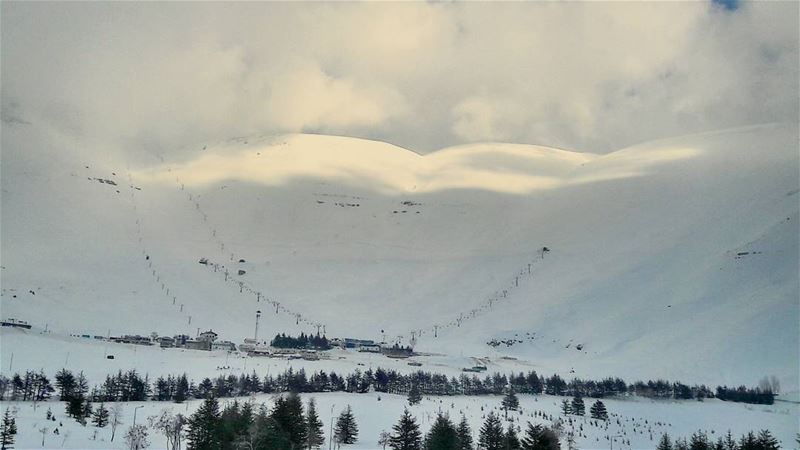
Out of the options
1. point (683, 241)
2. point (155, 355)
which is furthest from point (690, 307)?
point (155, 355)

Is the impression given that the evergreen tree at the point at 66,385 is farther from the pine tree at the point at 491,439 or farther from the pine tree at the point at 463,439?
the pine tree at the point at 491,439

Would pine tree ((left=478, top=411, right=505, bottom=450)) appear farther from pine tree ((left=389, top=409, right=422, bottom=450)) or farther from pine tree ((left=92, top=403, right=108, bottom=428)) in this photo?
pine tree ((left=92, top=403, right=108, bottom=428))

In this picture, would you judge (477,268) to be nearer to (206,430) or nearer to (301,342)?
(301,342)

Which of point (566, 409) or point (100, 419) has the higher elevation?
point (566, 409)

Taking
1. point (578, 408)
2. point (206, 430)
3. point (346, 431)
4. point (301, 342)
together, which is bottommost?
point (346, 431)

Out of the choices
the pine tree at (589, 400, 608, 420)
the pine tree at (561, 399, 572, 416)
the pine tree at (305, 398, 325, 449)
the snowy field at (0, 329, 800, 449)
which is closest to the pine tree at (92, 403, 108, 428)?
the snowy field at (0, 329, 800, 449)

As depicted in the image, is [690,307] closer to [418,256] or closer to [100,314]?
[418,256]

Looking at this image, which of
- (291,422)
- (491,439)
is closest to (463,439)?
(491,439)
